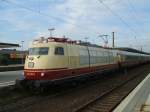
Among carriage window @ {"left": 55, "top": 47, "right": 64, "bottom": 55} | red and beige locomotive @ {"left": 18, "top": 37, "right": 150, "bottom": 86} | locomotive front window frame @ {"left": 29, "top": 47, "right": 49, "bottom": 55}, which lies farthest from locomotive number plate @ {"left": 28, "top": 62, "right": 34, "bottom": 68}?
carriage window @ {"left": 55, "top": 47, "right": 64, "bottom": 55}

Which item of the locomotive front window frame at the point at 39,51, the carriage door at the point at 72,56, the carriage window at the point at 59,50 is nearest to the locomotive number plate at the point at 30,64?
the locomotive front window frame at the point at 39,51

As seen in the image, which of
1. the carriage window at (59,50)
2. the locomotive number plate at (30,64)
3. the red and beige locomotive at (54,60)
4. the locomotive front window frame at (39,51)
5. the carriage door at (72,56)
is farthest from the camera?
the carriage door at (72,56)

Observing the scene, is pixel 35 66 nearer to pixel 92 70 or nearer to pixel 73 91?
pixel 73 91

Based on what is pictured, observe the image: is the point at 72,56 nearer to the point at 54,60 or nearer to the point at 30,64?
the point at 54,60

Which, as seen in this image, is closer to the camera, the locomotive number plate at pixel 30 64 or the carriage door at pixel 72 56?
the locomotive number plate at pixel 30 64

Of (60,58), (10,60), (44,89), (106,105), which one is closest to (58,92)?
(44,89)

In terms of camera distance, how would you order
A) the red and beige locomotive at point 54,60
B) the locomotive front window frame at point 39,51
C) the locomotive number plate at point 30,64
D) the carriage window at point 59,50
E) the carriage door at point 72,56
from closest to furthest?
the red and beige locomotive at point 54,60 < the locomotive number plate at point 30,64 < the locomotive front window frame at point 39,51 < the carriage window at point 59,50 < the carriage door at point 72,56

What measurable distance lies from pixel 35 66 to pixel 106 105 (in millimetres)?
4360

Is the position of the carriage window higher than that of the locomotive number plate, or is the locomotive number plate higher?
the carriage window

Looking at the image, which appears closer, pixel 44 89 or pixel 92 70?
pixel 44 89

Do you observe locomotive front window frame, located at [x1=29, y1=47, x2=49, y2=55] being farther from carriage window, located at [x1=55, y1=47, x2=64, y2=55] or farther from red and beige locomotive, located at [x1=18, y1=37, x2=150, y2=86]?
carriage window, located at [x1=55, y1=47, x2=64, y2=55]

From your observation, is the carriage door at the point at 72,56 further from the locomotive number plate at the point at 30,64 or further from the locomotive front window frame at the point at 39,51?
the locomotive number plate at the point at 30,64

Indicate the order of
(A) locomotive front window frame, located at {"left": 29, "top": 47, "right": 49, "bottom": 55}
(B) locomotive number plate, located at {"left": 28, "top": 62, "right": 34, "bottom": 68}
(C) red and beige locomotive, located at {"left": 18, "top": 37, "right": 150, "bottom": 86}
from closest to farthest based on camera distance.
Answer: (C) red and beige locomotive, located at {"left": 18, "top": 37, "right": 150, "bottom": 86}
(B) locomotive number plate, located at {"left": 28, "top": 62, "right": 34, "bottom": 68}
(A) locomotive front window frame, located at {"left": 29, "top": 47, "right": 49, "bottom": 55}

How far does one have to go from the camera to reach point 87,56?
77.5 feet
